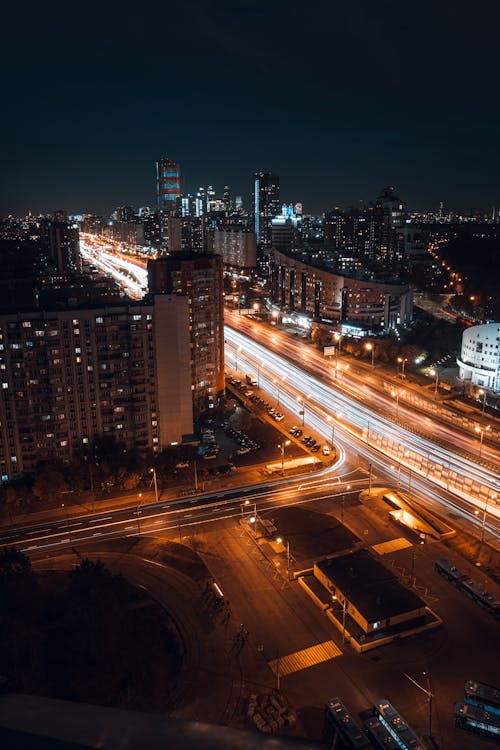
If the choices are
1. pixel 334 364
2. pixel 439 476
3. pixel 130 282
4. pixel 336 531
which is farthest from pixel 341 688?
pixel 130 282

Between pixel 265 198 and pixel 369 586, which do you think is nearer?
pixel 369 586

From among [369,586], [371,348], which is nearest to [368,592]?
[369,586]

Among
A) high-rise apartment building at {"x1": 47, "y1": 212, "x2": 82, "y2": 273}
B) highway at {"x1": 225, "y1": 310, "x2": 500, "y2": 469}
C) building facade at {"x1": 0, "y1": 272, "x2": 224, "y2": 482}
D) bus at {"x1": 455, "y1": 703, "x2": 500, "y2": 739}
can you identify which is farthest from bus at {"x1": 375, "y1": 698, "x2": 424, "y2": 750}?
high-rise apartment building at {"x1": 47, "y1": 212, "x2": 82, "y2": 273}

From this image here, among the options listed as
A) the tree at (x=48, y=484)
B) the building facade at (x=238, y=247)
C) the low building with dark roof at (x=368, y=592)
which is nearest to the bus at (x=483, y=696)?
the low building with dark roof at (x=368, y=592)

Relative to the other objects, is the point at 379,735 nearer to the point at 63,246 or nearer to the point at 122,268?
the point at 122,268

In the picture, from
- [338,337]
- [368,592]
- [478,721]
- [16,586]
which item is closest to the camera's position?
[478,721]

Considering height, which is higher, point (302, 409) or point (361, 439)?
point (302, 409)

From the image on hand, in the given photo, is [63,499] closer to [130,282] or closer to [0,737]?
[0,737]

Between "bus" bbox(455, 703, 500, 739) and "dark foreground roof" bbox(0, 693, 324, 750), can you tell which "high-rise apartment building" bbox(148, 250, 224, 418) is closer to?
"bus" bbox(455, 703, 500, 739)
